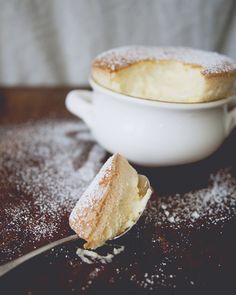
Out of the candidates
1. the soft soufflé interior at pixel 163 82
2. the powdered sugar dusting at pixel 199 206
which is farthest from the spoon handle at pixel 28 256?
the soft soufflé interior at pixel 163 82

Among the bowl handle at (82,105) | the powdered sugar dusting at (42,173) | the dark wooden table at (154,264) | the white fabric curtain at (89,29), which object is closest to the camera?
the dark wooden table at (154,264)

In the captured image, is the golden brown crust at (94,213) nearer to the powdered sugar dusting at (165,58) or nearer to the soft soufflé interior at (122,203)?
the soft soufflé interior at (122,203)

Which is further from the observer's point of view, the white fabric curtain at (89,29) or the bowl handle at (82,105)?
the white fabric curtain at (89,29)

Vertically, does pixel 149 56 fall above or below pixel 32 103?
above

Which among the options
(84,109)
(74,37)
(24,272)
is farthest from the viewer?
(74,37)

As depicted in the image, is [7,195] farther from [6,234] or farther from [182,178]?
[182,178]

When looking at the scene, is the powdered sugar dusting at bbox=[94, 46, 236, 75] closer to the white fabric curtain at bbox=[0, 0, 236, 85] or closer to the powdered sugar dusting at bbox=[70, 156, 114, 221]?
the powdered sugar dusting at bbox=[70, 156, 114, 221]

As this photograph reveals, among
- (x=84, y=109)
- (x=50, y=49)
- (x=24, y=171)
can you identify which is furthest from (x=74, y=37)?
(x=24, y=171)
